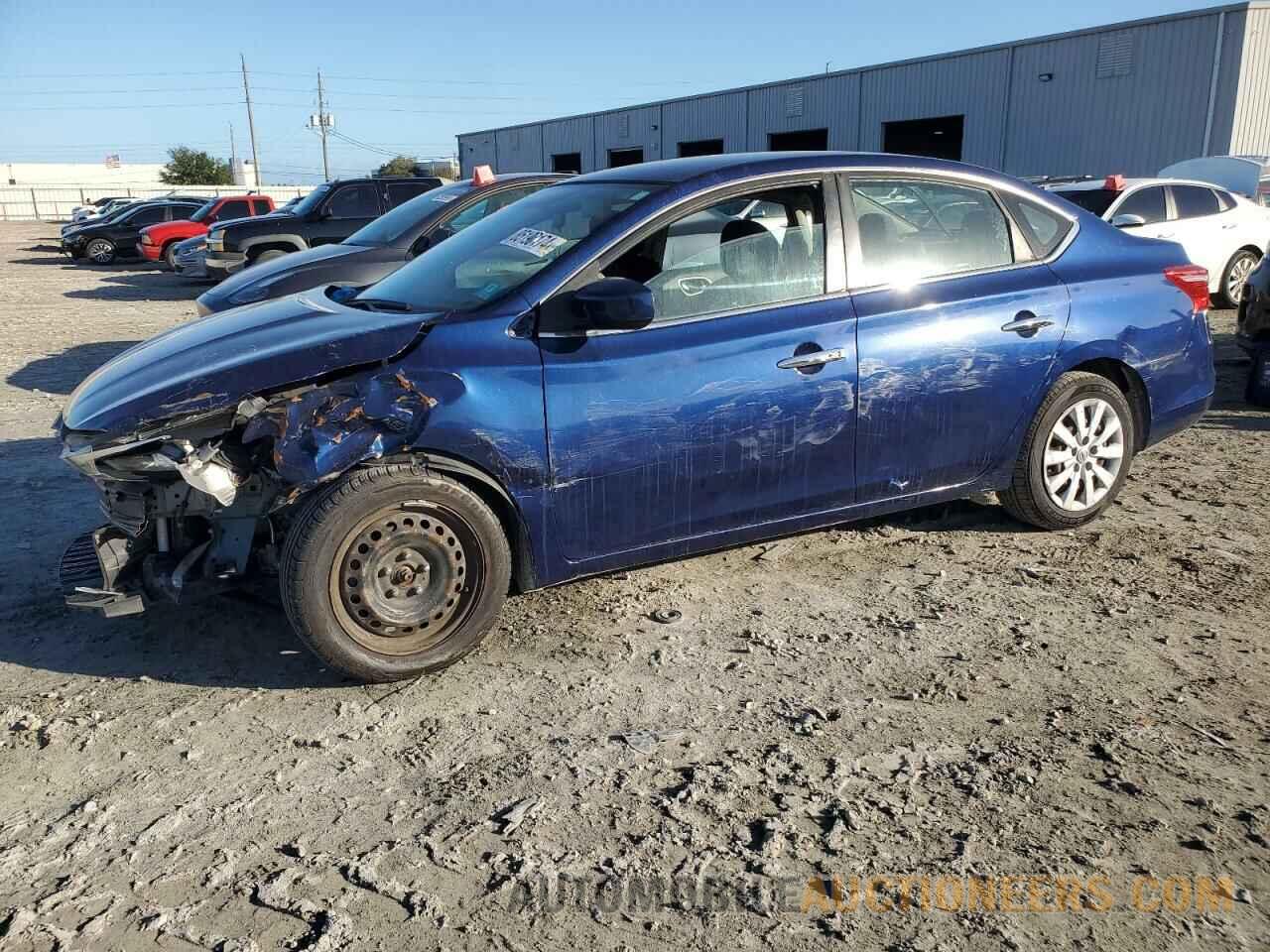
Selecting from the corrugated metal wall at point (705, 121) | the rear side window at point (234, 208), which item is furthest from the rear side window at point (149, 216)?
the corrugated metal wall at point (705, 121)

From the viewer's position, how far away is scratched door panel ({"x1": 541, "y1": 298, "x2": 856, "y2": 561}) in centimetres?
372

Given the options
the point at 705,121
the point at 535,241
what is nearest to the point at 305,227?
the point at 535,241

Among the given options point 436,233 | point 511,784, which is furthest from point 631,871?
point 436,233

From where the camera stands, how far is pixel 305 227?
47.8 ft

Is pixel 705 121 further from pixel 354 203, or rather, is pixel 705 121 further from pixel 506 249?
pixel 506 249

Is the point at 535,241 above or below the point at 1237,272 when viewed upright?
above

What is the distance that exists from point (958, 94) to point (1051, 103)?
297 centimetres

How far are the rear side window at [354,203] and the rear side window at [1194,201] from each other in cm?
1062

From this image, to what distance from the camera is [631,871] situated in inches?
103

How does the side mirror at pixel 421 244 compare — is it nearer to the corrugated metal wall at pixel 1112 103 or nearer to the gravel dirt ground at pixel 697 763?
the gravel dirt ground at pixel 697 763

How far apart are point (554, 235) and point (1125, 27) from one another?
76.0 ft

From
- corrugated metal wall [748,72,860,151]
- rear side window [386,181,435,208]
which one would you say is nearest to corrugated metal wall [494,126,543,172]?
corrugated metal wall [748,72,860,151]

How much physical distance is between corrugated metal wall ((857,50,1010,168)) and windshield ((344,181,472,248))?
20242mm

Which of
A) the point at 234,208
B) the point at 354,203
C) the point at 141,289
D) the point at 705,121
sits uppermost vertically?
the point at 705,121
